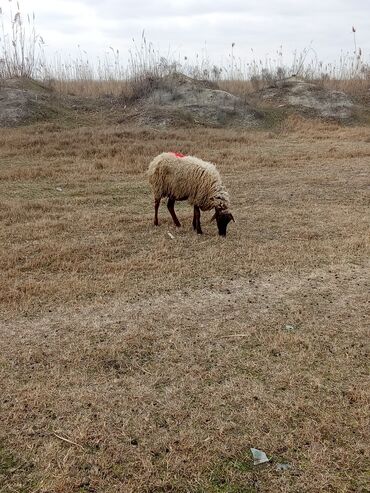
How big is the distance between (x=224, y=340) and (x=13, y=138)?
471 inches

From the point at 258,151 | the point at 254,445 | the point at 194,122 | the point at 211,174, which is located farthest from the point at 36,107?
the point at 254,445

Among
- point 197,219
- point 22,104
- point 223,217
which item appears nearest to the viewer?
point 223,217

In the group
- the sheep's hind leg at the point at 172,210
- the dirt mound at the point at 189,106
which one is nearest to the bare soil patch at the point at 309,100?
the dirt mound at the point at 189,106

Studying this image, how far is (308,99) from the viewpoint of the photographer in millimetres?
21453

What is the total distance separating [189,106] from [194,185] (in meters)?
13.8

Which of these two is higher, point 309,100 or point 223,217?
point 309,100

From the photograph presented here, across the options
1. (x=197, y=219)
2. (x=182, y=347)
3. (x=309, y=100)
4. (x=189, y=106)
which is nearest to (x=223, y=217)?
(x=197, y=219)

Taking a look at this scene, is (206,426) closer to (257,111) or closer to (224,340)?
(224,340)

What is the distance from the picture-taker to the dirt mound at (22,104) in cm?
1683

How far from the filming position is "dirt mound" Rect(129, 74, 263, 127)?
59.7ft

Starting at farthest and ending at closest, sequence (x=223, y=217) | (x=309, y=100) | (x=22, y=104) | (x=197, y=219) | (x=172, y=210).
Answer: (x=309, y=100)
(x=22, y=104)
(x=172, y=210)
(x=197, y=219)
(x=223, y=217)

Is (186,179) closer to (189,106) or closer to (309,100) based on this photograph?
(189,106)

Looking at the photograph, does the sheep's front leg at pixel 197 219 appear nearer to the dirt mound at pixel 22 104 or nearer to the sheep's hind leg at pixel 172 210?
the sheep's hind leg at pixel 172 210

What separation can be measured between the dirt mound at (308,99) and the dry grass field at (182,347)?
13.1 meters
